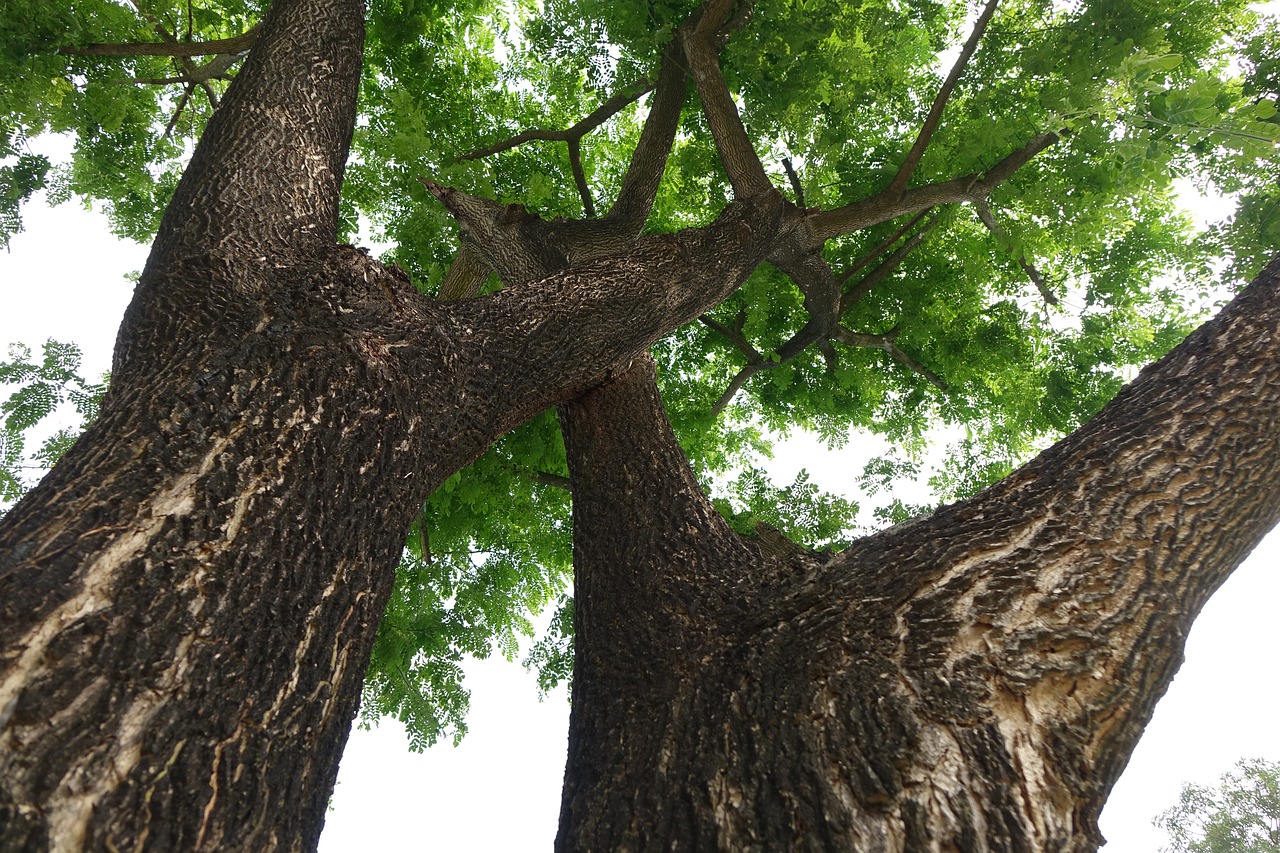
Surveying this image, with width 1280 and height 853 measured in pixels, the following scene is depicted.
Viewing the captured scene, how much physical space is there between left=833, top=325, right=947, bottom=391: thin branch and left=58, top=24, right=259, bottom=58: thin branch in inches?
235

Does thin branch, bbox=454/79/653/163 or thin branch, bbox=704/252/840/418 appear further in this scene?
thin branch, bbox=454/79/653/163

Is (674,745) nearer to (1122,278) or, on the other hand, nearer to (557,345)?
(557,345)

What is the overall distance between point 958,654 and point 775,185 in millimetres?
6662

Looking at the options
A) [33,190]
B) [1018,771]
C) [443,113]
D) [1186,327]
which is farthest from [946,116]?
[33,190]

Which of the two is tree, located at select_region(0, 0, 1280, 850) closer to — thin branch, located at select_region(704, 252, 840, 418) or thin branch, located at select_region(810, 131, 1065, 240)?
thin branch, located at select_region(810, 131, 1065, 240)

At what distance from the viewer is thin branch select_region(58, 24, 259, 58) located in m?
5.48

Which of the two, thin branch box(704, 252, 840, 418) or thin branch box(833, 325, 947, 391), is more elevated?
thin branch box(833, 325, 947, 391)

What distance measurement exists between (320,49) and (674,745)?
4080 millimetres

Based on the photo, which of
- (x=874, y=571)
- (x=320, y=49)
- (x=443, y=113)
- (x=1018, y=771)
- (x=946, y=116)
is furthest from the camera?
(x=443, y=113)

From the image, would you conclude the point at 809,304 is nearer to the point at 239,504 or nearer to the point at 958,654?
the point at 958,654

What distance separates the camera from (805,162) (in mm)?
6613

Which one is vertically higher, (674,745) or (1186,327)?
(1186,327)

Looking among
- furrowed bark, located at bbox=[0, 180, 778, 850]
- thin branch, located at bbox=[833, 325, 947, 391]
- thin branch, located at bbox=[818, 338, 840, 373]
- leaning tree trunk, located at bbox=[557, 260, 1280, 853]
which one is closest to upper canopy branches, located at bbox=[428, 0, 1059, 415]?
thin branch, located at bbox=[818, 338, 840, 373]

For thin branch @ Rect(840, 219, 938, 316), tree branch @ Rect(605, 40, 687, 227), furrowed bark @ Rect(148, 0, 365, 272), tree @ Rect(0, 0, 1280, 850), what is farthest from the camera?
thin branch @ Rect(840, 219, 938, 316)
